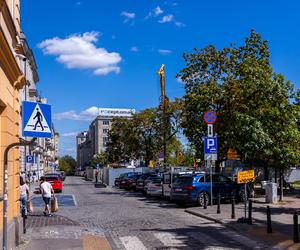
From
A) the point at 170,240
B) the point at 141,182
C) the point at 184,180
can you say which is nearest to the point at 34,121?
the point at 170,240

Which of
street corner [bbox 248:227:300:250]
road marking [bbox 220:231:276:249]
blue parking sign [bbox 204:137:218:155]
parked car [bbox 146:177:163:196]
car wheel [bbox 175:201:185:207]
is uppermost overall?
blue parking sign [bbox 204:137:218:155]

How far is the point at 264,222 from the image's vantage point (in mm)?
16906

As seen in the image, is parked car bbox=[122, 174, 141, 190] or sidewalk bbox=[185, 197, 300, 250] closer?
sidewalk bbox=[185, 197, 300, 250]

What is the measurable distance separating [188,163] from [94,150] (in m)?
101

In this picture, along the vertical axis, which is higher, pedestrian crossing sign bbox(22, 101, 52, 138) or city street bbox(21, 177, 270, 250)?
pedestrian crossing sign bbox(22, 101, 52, 138)

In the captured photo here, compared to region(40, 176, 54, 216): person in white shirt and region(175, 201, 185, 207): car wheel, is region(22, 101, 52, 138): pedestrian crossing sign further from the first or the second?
region(175, 201, 185, 207): car wheel

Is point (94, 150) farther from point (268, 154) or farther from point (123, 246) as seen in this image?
point (123, 246)

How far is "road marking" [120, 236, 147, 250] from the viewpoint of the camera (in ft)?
40.9

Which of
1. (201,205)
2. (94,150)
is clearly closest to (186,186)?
(201,205)

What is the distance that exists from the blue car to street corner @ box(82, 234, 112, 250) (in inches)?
371

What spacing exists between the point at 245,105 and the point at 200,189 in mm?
5771

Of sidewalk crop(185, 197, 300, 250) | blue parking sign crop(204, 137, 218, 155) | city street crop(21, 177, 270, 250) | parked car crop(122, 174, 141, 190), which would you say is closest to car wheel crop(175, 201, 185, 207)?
sidewalk crop(185, 197, 300, 250)

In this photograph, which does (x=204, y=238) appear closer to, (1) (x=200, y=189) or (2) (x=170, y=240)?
(2) (x=170, y=240)

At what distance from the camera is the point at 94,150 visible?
562 feet
